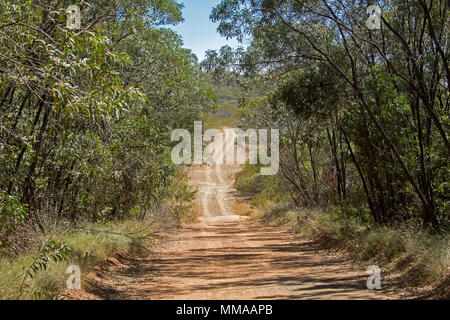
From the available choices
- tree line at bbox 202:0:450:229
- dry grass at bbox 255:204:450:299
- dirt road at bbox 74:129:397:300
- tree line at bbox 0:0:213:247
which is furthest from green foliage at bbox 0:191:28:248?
tree line at bbox 202:0:450:229

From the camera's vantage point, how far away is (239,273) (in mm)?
11414

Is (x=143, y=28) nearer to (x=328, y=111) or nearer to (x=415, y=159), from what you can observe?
(x=328, y=111)

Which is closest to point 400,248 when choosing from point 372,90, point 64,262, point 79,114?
point 372,90

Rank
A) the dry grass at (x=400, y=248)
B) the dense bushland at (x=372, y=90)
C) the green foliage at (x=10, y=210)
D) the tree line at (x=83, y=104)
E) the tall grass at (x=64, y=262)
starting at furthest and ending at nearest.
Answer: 1. the dense bushland at (x=372, y=90)
2. the dry grass at (x=400, y=248)
3. the green foliage at (x=10, y=210)
4. the tall grass at (x=64, y=262)
5. the tree line at (x=83, y=104)

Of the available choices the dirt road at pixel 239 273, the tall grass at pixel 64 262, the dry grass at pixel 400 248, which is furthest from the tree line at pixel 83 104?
the dry grass at pixel 400 248

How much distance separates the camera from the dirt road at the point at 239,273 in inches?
351

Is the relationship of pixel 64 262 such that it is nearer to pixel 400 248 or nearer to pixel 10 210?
pixel 10 210

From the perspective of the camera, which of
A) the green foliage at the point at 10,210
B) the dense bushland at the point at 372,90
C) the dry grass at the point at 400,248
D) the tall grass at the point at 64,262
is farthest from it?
the dense bushland at the point at 372,90

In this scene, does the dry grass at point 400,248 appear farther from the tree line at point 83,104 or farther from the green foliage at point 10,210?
the green foliage at point 10,210

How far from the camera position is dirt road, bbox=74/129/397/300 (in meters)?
8.92
